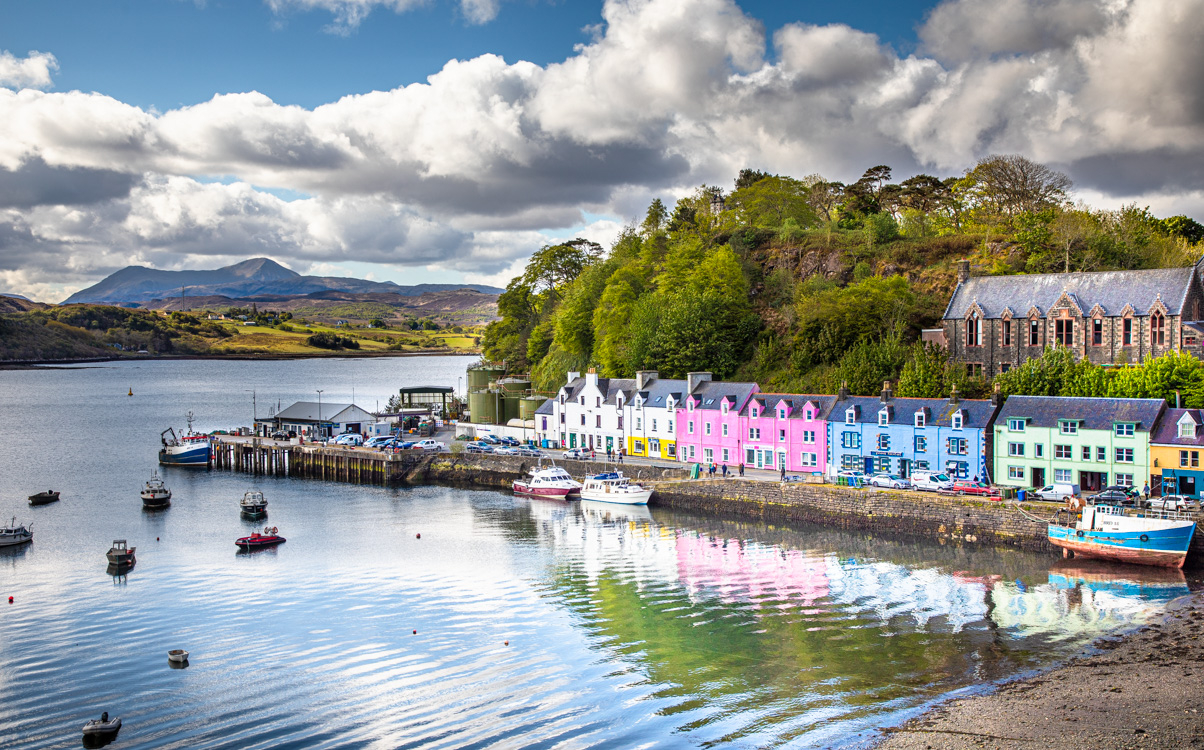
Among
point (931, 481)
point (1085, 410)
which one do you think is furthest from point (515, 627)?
point (1085, 410)

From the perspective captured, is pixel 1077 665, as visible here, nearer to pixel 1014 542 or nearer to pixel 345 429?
pixel 1014 542

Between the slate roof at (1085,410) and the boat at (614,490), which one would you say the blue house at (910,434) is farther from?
the boat at (614,490)

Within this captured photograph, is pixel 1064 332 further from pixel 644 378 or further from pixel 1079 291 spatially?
pixel 644 378

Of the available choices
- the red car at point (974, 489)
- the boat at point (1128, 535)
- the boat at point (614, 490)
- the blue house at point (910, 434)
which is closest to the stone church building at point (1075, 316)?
the blue house at point (910, 434)

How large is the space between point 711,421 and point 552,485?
1128cm

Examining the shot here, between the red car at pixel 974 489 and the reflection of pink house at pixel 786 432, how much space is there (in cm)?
917

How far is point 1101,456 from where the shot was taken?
4228 cm

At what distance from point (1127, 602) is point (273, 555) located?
120ft

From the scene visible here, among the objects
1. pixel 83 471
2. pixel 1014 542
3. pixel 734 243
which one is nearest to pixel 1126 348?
pixel 1014 542

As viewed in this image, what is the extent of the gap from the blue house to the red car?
182 centimetres

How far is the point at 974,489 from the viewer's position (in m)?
42.9

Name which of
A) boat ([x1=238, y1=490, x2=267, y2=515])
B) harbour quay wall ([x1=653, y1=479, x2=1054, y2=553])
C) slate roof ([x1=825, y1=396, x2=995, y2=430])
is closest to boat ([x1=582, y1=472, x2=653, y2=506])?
harbour quay wall ([x1=653, y1=479, x2=1054, y2=553])

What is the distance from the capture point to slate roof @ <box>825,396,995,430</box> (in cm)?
4659

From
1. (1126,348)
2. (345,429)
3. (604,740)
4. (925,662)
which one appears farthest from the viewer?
(345,429)
